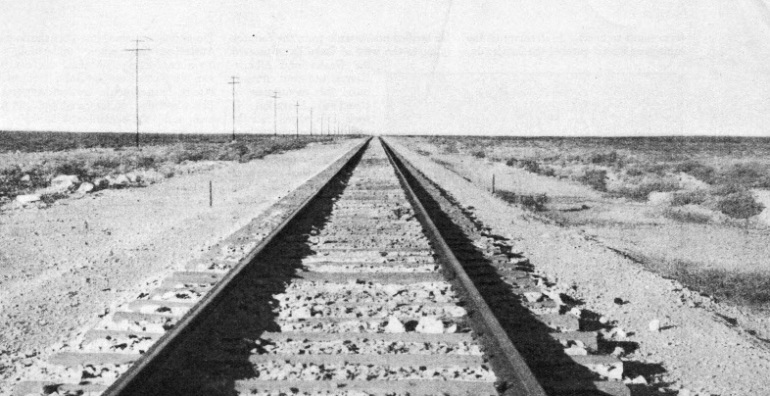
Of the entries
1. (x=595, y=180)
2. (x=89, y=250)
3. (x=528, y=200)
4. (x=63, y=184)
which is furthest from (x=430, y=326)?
(x=595, y=180)

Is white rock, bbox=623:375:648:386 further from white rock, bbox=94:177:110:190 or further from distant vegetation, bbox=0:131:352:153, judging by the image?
distant vegetation, bbox=0:131:352:153

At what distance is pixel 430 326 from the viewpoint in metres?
4.92

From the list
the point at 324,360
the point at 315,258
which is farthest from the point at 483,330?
the point at 315,258

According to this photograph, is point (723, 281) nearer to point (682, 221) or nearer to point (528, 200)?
point (682, 221)

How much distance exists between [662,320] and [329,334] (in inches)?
124

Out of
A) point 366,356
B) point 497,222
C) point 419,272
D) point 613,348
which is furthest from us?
point 497,222

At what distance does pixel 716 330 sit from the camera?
5.76 meters

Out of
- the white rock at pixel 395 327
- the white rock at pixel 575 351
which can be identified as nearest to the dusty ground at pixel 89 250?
the white rock at pixel 395 327

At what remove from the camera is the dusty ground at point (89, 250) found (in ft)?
18.7

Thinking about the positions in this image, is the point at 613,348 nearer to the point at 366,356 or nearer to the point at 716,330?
the point at 716,330

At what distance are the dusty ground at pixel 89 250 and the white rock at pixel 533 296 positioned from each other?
3.76m

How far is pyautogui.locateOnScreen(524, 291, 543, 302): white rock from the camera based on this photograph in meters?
5.97

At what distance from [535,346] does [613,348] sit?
2.67 ft

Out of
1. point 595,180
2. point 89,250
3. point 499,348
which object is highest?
point 499,348
